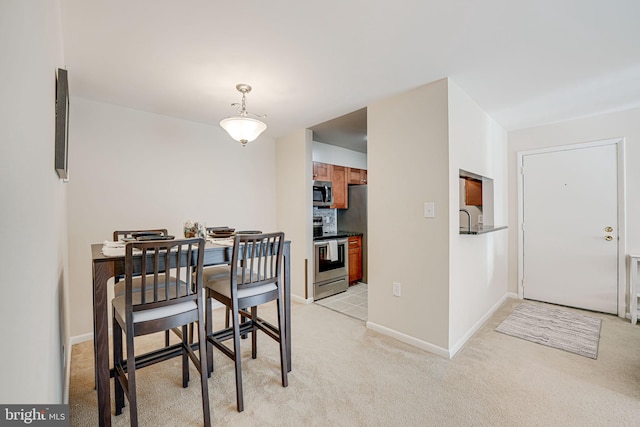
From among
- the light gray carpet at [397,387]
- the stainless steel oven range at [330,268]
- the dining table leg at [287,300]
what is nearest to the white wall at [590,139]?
the light gray carpet at [397,387]

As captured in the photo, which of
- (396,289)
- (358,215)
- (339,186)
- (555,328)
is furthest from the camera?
(358,215)

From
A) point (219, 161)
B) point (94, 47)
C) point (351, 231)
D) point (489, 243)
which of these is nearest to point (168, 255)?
point (94, 47)

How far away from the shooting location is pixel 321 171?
4.40m

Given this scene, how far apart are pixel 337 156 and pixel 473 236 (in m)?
2.83

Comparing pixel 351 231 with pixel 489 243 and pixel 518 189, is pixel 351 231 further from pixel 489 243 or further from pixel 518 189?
pixel 518 189

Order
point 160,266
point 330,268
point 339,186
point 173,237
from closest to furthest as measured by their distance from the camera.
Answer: point 160,266
point 173,237
point 330,268
point 339,186

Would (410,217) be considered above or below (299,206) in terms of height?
below

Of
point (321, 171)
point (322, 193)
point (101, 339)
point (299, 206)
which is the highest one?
point (321, 171)

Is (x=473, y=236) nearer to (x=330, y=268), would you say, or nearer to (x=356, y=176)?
(x=330, y=268)

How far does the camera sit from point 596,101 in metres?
2.94

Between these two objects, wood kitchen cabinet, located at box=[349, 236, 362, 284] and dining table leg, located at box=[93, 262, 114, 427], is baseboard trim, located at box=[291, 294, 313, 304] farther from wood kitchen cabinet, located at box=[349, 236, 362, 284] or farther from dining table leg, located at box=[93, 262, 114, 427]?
dining table leg, located at box=[93, 262, 114, 427]

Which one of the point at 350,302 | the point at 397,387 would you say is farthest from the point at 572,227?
the point at 397,387

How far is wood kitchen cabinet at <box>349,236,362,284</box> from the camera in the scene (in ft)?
15.5

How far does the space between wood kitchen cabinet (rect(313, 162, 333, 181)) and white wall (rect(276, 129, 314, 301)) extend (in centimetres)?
38
